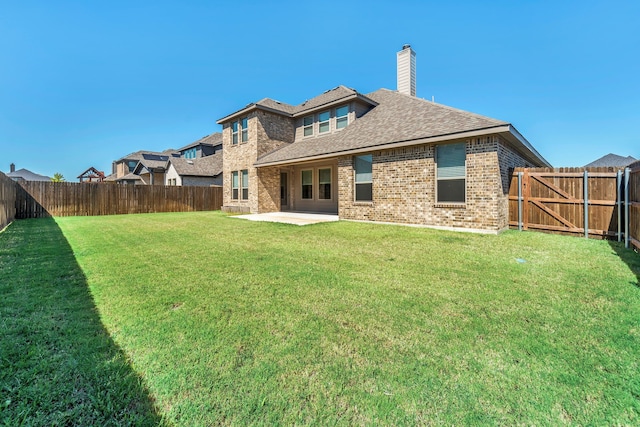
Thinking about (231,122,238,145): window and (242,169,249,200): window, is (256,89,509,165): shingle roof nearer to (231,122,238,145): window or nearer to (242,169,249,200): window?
(242,169,249,200): window

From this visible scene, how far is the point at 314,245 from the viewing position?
22.2ft

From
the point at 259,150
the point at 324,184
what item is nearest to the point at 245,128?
the point at 259,150

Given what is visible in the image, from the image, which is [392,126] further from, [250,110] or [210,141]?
[210,141]

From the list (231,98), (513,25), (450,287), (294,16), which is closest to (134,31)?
(294,16)

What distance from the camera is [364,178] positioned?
1116cm

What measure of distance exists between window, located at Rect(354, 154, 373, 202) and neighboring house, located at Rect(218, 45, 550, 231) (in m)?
0.04

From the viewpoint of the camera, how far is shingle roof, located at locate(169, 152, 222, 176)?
23.4 metres

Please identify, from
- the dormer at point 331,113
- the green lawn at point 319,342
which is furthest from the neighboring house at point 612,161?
the green lawn at point 319,342

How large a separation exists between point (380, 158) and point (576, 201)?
19.6 ft

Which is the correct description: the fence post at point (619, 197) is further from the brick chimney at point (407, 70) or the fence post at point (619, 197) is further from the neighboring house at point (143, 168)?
the neighboring house at point (143, 168)

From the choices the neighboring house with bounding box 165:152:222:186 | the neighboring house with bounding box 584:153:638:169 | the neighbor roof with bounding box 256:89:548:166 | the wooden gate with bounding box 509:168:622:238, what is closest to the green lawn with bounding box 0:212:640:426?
the wooden gate with bounding box 509:168:622:238

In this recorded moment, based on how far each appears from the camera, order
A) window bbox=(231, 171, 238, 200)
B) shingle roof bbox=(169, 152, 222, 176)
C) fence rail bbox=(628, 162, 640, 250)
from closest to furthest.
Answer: fence rail bbox=(628, 162, 640, 250) → window bbox=(231, 171, 238, 200) → shingle roof bbox=(169, 152, 222, 176)

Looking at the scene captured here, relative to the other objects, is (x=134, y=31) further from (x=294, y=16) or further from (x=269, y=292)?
(x=269, y=292)

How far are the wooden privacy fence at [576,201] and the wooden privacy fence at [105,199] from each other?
62.0 ft
